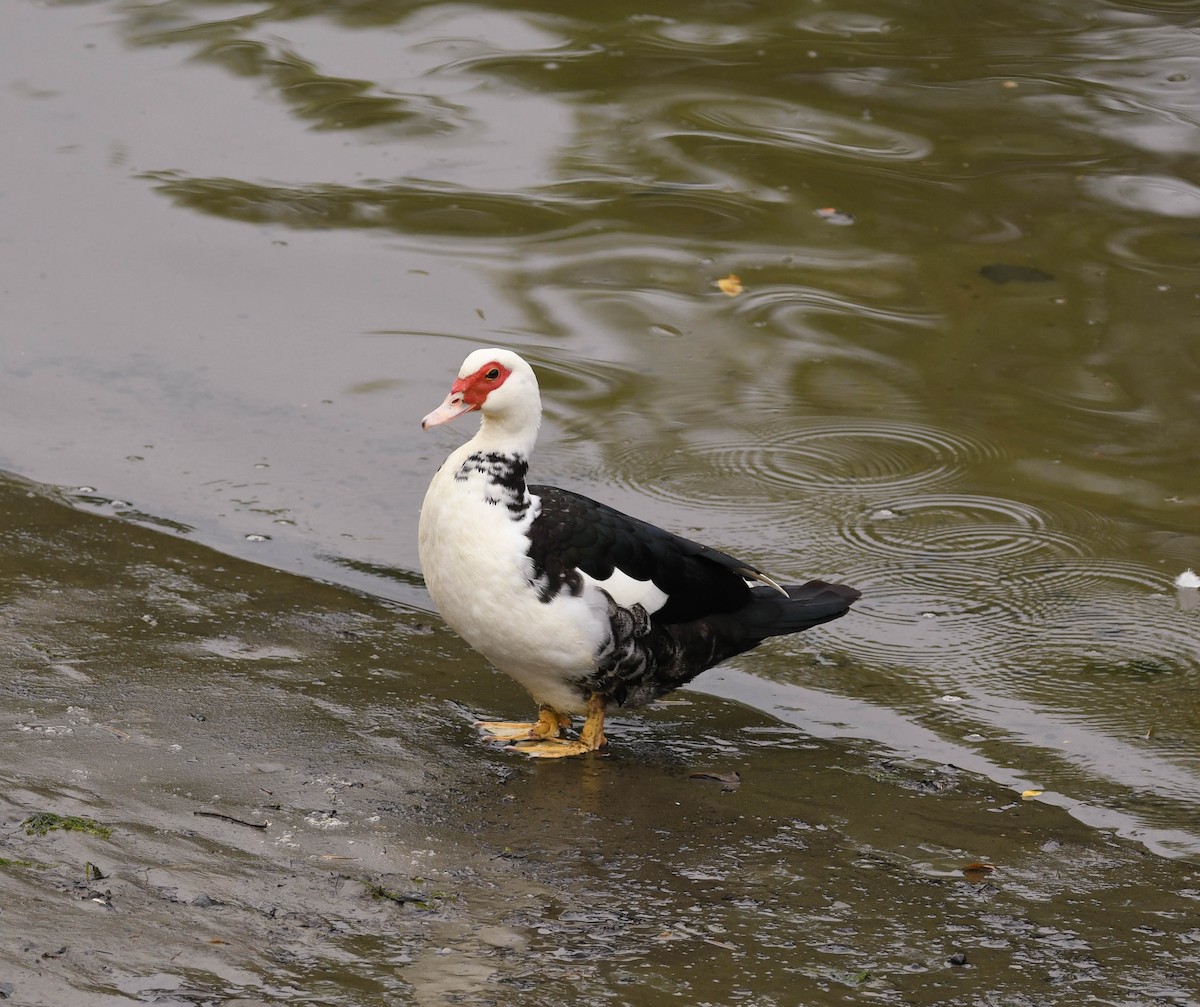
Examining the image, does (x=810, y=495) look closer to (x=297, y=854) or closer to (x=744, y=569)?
(x=744, y=569)

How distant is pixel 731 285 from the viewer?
26.2ft

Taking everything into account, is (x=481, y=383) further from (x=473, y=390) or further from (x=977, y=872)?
(x=977, y=872)

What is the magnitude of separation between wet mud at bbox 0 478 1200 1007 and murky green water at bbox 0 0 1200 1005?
0.06 ft

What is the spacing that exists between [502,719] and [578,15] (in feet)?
21.2

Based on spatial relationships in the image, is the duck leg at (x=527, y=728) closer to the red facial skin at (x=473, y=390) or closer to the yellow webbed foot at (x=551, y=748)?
the yellow webbed foot at (x=551, y=748)

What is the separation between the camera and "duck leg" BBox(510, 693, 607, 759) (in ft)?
16.0

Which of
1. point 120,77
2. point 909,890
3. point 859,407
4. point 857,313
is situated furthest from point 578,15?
point 909,890

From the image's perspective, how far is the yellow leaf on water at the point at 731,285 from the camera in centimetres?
796

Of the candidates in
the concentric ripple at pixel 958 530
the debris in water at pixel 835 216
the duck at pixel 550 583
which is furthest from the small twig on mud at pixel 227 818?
the debris in water at pixel 835 216

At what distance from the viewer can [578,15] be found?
33.7ft

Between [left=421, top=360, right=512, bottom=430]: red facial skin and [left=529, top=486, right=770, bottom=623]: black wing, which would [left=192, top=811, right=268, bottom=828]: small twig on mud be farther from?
[left=421, top=360, right=512, bottom=430]: red facial skin

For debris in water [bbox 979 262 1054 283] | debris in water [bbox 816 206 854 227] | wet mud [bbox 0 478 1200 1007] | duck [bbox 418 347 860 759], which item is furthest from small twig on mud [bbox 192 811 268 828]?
debris in water [bbox 816 206 854 227]

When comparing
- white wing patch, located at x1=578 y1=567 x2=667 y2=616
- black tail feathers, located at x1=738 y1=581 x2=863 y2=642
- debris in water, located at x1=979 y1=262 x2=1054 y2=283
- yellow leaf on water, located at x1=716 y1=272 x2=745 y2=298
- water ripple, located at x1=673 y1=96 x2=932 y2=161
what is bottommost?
black tail feathers, located at x1=738 y1=581 x2=863 y2=642

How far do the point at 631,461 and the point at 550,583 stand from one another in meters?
2.18
